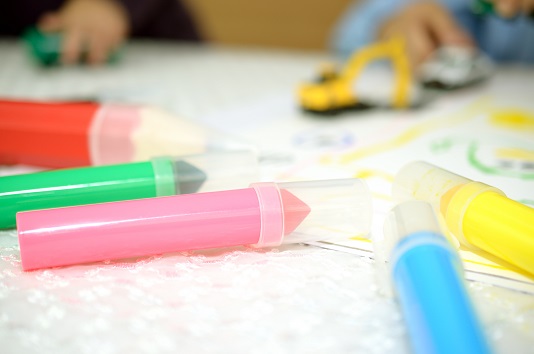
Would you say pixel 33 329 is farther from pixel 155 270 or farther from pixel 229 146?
pixel 229 146

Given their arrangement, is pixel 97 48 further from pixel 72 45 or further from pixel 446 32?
pixel 446 32

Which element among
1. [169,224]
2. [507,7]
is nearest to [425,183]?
[169,224]

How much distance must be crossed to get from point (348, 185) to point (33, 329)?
17 centimetres

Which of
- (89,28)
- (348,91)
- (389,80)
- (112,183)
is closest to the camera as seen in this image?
(112,183)

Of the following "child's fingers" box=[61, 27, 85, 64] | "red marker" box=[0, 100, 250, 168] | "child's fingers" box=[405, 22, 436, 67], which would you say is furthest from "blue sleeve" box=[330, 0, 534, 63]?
"red marker" box=[0, 100, 250, 168]

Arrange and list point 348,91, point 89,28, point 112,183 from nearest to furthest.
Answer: point 112,183 → point 348,91 → point 89,28

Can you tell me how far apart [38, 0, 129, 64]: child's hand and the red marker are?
358 millimetres

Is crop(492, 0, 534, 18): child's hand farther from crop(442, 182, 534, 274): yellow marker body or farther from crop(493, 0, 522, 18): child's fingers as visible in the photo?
crop(442, 182, 534, 274): yellow marker body

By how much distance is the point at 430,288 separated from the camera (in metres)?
0.22

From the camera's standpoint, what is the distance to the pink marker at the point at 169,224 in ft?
0.87

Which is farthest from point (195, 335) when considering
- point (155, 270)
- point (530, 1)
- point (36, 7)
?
point (36, 7)

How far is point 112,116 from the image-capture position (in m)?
0.40

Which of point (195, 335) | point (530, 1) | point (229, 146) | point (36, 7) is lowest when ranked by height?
point (195, 335)

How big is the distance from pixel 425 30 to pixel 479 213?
48cm
